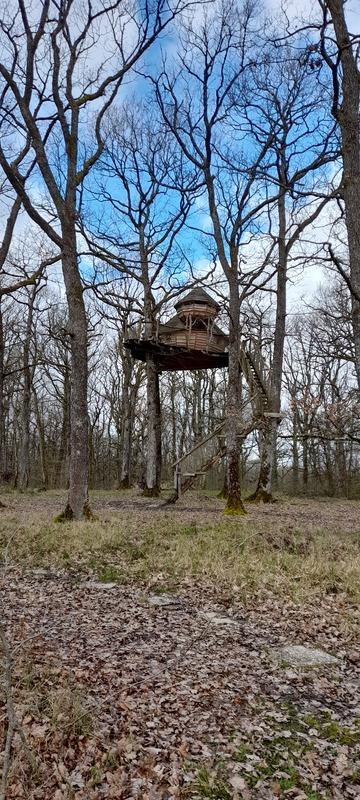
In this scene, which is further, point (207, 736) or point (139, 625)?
point (139, 625)

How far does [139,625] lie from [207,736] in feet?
6.15

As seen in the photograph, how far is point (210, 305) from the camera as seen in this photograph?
17.1m

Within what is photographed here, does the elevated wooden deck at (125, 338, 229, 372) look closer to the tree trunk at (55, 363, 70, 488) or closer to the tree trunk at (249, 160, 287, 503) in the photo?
the tree trunk at (249, 160, 287, 503)

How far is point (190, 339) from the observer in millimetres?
16438

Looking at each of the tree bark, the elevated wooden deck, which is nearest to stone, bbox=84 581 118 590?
the tree bark

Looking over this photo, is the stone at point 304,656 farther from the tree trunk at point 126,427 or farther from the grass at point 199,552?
the tree trunk at point 126,427

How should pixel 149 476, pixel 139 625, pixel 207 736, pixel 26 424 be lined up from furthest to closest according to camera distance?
pixel 26 424, pixel 149 476, pixel 139 625, pixel 207 736

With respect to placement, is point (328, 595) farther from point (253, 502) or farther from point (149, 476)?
point (149, 476)

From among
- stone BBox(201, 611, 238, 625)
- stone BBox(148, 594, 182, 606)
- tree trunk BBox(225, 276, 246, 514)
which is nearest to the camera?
stone BBox(201, 611, 238, 625)

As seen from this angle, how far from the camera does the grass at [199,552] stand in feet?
20.7

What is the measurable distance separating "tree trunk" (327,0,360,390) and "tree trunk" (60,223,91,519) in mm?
5782

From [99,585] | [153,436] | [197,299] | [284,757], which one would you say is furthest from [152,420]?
[284,757]

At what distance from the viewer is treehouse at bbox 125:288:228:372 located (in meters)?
16.4

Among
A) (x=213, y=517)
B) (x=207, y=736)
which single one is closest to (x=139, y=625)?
(x=207, y=736)
